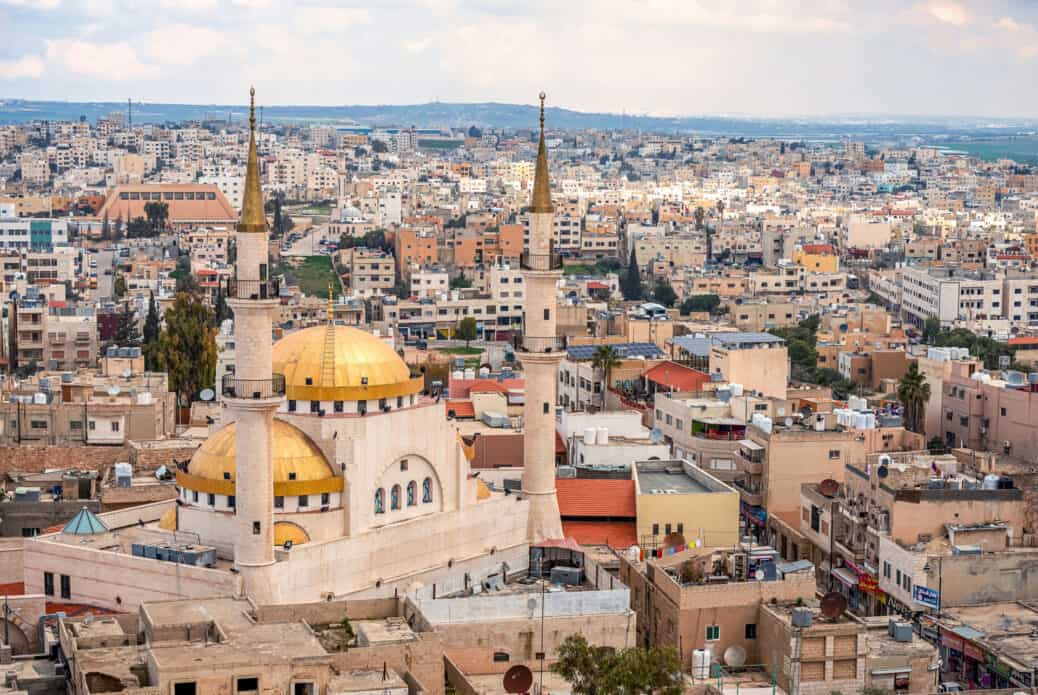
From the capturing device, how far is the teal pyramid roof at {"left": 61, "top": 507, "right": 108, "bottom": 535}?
27375 millimetres

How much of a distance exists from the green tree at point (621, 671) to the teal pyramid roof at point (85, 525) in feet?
26.4

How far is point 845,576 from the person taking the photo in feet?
105

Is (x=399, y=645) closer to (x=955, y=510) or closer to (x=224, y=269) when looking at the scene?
(x=955, y=510)

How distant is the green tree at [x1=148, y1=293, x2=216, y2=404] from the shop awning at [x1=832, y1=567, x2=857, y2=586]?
2140 centimetres

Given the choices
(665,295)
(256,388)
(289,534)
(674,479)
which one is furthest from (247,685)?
(665,295)

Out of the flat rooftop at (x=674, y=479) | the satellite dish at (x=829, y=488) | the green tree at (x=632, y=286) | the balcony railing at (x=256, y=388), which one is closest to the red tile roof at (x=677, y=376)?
the flat rooftop at (x=674, y=479)

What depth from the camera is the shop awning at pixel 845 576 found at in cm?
3158

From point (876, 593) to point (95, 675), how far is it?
14.5 meters

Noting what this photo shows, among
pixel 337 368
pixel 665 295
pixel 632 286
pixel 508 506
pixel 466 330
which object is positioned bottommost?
pixel 665 295

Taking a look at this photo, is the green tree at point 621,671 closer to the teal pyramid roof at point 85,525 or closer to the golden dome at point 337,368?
the golden dome at point 337,368

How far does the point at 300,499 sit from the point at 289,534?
1.72 ft

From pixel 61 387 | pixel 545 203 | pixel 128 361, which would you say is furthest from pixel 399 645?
pixel 128 361

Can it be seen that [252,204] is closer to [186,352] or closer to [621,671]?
[621,671]

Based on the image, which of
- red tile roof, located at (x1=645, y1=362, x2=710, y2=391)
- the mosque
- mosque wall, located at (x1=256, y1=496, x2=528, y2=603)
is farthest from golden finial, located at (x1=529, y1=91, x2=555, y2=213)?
red tile roof, located at (x1=645, y1=362, x2=710, y2=391)
